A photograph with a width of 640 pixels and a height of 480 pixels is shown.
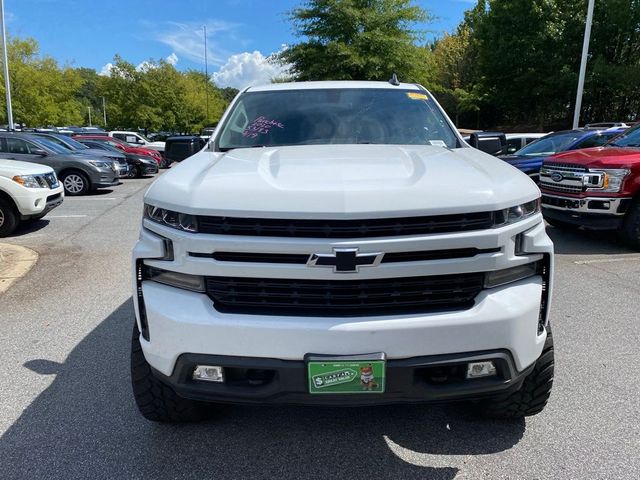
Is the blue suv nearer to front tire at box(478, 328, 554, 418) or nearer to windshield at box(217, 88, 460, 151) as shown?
windshield at box(217, 88, 460, 151)

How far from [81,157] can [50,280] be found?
8.76 m

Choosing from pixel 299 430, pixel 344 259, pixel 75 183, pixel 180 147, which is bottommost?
pixel 299 430

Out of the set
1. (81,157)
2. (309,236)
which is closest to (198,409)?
(309,236)

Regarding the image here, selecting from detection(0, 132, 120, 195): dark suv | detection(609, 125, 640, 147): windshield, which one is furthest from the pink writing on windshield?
detection(0, 132, 120, 195): dark suv

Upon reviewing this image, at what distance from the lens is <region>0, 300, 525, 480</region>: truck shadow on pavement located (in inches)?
97.3

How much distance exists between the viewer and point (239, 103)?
388cm

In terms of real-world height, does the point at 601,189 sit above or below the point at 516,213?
below

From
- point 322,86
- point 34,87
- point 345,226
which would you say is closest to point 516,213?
point 345,226

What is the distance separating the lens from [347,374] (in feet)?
6.76

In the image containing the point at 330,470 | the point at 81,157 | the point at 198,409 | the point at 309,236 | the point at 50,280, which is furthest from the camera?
the point at 81,157

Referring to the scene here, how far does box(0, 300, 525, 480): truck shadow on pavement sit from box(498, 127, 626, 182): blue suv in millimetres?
8138

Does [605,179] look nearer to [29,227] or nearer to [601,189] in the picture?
[601,189]

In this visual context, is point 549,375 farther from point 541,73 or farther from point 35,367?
point 541,73

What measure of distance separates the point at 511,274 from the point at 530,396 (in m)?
0.82
